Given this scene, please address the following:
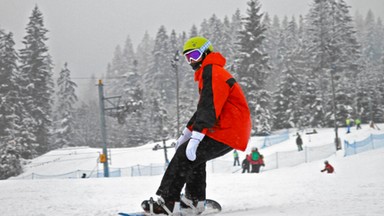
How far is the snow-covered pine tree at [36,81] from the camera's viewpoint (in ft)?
163

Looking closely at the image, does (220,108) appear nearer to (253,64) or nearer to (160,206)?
(160,206)

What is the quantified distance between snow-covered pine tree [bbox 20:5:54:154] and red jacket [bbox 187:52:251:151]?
156ft

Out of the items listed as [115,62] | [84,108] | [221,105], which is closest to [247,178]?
[221,105]

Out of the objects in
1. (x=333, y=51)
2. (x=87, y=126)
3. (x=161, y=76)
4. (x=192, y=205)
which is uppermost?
(x=161, y=76)

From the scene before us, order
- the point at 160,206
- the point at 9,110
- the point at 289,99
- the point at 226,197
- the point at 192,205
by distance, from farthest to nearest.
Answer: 1. the point at 289,99
2. the point at 9,110
3. the point at 226,197
4. the point at 192,205
5. the point at 160,206

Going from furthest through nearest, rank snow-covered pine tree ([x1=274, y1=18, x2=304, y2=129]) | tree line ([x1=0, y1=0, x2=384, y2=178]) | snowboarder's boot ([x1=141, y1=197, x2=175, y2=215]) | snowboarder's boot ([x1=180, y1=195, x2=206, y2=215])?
snow-covered pine tree ([x1=274, y1=18, x2=304, y2=129]) → tree line ([x1=0, y1=0, x2=384, y2=178]) → snowboarder's boot ([x1=180, y1=195, x2=206, y2=215]) → snowboarder's boot ([x1=141, y1=197, x2=175, y2=215])

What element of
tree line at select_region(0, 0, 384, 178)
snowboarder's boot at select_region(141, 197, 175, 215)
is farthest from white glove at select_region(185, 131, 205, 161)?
tree line at select_region(0, 0, 384, 178)

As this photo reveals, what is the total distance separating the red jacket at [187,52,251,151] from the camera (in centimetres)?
380

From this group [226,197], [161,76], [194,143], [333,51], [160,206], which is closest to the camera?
[194,143]

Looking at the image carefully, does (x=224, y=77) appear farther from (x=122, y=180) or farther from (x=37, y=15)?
(x=37, y=15)

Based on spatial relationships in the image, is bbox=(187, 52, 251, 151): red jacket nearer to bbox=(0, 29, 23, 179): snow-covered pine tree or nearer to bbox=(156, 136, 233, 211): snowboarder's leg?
bbox=(156, 136, 233, 211): snowboarder's leg

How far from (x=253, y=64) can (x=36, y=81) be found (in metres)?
28.9

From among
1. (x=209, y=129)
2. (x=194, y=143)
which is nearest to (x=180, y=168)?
(x=194, y=143)

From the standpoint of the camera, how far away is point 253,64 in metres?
49.9
